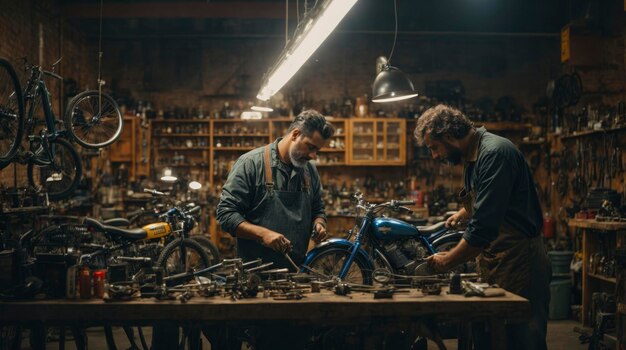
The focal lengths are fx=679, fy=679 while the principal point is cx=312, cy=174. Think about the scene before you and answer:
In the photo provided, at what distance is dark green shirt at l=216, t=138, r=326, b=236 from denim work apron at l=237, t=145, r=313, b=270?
32mm

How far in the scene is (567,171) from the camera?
331 inches

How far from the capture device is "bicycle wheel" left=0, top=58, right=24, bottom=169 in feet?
16.3

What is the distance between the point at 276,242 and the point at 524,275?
1.29 metres

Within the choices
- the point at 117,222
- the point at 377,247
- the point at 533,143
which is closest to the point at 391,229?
the point at 377,247

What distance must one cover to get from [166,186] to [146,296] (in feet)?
22.3

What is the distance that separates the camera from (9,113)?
5281mm

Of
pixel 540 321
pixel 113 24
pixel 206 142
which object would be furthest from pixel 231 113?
pixel 540 321

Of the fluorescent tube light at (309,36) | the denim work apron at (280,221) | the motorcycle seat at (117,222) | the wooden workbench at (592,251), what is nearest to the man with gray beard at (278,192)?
the denim work apron at (280,221)

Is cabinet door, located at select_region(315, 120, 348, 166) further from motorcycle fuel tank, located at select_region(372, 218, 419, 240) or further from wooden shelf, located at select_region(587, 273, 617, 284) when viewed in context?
wooden shelf, located at select_region(587, 273, 617, 284)

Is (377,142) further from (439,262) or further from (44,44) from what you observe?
(439,262)

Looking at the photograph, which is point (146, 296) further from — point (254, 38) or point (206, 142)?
point (254, 38)

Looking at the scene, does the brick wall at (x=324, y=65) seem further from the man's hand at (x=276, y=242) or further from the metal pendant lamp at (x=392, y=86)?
the man's hand at (x=276, y=242)

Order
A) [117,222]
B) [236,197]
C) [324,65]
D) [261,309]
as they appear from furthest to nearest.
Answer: [324,65]
[117,222]
[236,197]
[261,309]

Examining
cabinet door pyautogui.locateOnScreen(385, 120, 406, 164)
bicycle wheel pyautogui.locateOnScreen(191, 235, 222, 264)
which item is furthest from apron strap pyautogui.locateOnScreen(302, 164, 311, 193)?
cabinet door pyautogui.locateOnScreen(385, 120, 406, 164)
